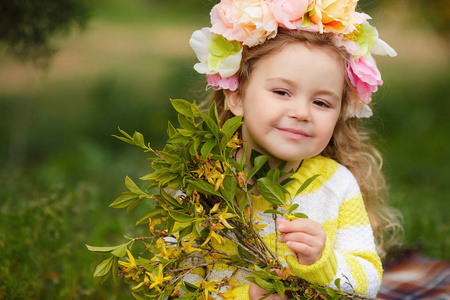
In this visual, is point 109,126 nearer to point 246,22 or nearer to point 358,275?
point 246,22

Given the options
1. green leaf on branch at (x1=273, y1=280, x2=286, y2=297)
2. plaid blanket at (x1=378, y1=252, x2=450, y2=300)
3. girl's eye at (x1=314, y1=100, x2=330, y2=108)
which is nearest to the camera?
green leaf on branch at (x1=273, y1=280, x2=286, y2=297)

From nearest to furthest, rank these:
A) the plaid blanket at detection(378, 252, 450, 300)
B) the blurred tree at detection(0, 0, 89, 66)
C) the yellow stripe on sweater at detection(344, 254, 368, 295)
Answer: the yellow stripe on sweater at detection(344, 254, 368, 295) < the plaid blanket at detection(378, 252, 450, 300) < the blurred tree at detection(0, 0, 89, 66)

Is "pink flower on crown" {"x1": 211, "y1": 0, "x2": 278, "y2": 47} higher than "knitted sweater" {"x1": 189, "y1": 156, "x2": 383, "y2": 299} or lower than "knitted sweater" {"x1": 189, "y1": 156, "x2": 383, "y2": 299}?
higher

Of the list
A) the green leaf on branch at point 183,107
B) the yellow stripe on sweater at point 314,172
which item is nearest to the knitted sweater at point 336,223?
the yellow stripe on sweater at point 314,172

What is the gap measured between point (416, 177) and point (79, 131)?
154 inches

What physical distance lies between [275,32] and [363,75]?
41 centimetres

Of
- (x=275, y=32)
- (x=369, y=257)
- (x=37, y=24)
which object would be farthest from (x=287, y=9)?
(x=37, y=24)

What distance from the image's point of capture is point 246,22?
88.4 inches

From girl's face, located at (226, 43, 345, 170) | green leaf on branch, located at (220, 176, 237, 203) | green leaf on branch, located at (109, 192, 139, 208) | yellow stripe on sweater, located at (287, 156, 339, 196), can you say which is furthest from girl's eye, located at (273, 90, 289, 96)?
green leaf on branch, located at (109, 192, 139, 208)

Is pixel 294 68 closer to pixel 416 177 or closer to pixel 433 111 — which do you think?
pixel 416 177

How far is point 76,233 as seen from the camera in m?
3.61

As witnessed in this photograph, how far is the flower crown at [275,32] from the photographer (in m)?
2.24

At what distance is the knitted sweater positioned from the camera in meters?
2.25

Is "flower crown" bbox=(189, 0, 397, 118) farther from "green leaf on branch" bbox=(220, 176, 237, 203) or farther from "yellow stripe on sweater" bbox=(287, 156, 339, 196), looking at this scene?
→ "green leaf on branch" bbox=(220, 176, 237, 203)
